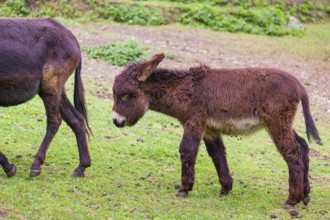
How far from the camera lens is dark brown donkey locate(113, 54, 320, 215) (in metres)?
7.20

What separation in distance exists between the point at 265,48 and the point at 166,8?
3.28 m

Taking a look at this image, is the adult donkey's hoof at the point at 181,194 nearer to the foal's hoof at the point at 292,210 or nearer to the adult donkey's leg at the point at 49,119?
the foal's hoof at the point at 292,210

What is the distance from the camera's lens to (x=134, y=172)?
327 inches

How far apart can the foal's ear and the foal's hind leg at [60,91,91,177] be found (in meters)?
0.95

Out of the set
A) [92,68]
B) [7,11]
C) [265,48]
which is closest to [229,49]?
[265,48]

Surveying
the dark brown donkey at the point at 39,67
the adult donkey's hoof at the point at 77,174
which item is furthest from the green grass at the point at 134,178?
the dark brown donkey at the point at 39,67

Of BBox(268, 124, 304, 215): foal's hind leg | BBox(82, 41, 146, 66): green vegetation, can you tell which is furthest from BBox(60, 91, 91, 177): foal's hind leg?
BBox(82, 41, 146, 66): green vegetation

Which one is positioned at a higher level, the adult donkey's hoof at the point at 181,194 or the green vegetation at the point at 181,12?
the adult donkey's hoof at the point at 181,194

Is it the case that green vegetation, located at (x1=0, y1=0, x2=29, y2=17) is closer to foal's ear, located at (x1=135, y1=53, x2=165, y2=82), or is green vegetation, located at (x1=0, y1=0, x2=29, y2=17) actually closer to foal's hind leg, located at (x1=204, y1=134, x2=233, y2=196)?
foal's ear, located at (x1=135, y1=53, x2=165, y2=82)

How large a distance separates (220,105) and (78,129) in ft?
5.84

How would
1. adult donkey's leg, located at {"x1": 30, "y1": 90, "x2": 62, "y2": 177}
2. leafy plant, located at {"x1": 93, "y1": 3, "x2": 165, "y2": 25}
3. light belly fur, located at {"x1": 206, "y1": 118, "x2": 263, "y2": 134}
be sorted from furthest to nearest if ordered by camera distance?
leafy plant, located at {"x1": 93, "y1": 3, "x2": 165, "y2": 25} < adult donkey's leg, located at {"x1": 30, "y1": 90, "x2": 62, "y2": 177} < light belly fur, located at {"x1": 206, "y1": 118, "x2": 263, "y2": 134}

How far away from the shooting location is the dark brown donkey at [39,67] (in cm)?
739

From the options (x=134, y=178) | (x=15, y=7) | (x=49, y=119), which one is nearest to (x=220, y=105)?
(x=134, y=178)

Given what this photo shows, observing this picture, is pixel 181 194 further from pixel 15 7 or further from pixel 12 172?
pixel 15 7
